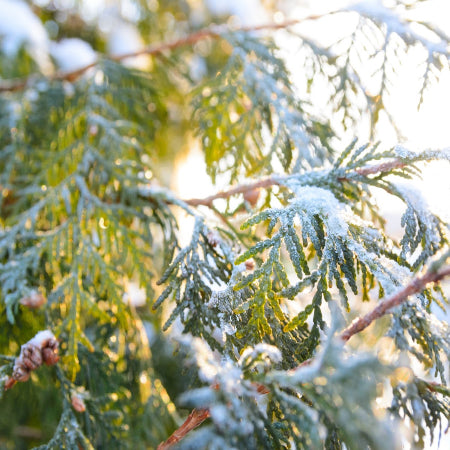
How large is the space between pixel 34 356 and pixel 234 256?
0.66 metres

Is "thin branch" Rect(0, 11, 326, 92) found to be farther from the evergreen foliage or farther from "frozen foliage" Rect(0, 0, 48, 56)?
"frozen foliage" Rect(0, 0, 48, 56)

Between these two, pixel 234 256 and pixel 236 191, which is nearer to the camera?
pixel 234 256

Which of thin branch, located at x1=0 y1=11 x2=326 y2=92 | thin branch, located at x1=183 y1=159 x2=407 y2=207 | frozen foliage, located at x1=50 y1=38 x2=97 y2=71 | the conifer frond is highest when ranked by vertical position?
frozen foliage, located at x1=50 y1=38 x2=97 y2=71

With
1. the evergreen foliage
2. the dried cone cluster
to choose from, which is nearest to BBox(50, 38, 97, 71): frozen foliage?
the evergreen foliage

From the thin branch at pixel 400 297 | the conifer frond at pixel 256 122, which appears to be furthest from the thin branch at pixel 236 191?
the thin branch at pixel 400 297

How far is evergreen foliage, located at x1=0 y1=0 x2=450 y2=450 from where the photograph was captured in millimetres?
860

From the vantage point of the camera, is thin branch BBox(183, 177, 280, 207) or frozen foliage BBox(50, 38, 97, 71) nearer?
thin branch BBox(183, 177, 280, 207)

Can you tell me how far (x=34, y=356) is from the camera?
1.30 meters

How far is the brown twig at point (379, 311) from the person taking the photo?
0.81 m

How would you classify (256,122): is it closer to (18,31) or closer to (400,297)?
(400,297)

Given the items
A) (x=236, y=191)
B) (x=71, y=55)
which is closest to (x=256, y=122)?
(x=236, y=191)

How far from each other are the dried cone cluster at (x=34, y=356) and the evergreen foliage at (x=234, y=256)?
10 mm

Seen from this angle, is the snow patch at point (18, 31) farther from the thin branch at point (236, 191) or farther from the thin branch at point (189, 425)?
the thin branch at point (189, 425)

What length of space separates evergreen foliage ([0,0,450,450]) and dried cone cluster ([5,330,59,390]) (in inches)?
0.4
